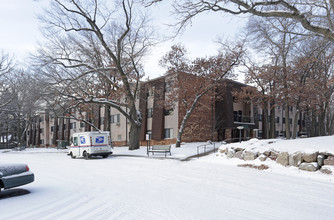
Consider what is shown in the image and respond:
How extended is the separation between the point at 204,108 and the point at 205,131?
9.63ft

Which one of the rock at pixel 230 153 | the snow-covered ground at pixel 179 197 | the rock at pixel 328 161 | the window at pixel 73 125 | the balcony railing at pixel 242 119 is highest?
the balcony railing at pixel 242 119

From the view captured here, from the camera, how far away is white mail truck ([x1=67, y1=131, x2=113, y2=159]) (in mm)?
19734

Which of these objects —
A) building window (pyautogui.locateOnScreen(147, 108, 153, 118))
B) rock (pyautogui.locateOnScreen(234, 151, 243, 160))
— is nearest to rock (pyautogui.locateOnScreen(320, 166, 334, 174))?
rock (pyautogui.locateOnScreen(234, 151, 243, 160))

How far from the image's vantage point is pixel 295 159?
480 inches

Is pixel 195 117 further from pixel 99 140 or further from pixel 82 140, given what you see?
pixel 82 140

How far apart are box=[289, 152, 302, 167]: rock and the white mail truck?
13.1m

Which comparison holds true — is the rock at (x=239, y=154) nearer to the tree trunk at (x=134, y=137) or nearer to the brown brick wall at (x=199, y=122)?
the tree trunk at (x=134, y=137)

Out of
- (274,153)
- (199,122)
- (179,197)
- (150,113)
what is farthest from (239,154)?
(150,113)

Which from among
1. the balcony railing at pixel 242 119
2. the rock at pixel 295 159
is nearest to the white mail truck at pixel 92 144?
the rock at pixel 295 159

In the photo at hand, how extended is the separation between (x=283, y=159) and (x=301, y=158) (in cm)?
89

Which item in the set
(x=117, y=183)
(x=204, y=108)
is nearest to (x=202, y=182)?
(x=117, y=183)

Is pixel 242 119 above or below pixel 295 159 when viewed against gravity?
above

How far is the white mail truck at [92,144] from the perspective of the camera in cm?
1973

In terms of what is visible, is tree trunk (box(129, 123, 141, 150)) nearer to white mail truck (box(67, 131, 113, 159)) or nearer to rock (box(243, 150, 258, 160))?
white mail truck (box(67, 131, 113, 159))
